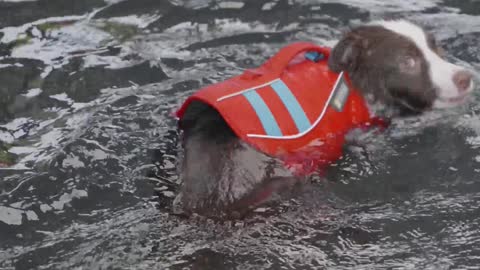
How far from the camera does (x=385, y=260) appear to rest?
165 inches

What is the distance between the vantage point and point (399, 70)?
206 inches

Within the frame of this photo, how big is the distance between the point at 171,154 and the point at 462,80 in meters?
1.82

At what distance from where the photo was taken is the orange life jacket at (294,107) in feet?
15.2

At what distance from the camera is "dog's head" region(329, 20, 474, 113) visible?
5.20 metres

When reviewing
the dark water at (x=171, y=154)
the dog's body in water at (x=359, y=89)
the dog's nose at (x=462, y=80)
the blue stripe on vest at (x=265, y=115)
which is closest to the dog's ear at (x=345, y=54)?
the dog's body in water at (x=359, y=89)

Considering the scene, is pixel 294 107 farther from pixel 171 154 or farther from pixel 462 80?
pixel 462 80

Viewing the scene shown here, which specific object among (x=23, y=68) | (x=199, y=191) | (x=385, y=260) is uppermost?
(x=23, y=68)

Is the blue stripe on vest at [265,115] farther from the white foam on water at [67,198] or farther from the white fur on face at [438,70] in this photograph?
the white fur on face at [438,70]

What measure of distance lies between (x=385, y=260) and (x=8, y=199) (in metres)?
2.06

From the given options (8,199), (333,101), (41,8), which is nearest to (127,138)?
(8,199)

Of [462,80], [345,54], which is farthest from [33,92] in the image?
[462,80]

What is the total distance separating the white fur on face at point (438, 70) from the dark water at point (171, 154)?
10.8 inches

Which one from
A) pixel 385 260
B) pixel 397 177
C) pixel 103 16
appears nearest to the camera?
pixel 385 260

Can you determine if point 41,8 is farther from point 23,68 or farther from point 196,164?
point 196,164
